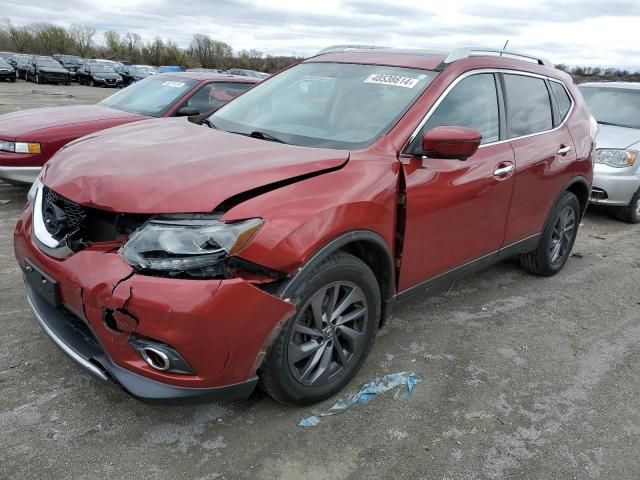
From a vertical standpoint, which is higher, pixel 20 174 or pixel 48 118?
pixel 48 118

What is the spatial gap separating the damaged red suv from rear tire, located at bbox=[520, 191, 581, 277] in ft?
2.59

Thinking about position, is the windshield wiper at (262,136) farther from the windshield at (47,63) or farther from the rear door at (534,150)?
the windshield at (47,63)

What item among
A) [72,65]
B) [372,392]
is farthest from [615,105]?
[72,65]

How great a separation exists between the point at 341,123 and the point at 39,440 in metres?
2.22

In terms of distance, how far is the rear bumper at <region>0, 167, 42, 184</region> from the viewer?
5.25m

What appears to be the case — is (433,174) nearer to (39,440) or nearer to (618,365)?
(618,365)

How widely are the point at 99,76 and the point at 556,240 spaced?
36.7m

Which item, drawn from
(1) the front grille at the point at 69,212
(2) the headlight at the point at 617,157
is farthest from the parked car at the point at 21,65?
(1) the front grille at the point at 69,212

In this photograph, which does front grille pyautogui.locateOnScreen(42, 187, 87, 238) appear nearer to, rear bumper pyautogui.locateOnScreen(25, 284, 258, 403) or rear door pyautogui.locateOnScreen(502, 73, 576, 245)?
rear bumper pyautogui.locateOnScreen(25, 284, 258, 403)

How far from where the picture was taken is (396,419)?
108 inches

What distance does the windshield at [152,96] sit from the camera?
6407mm

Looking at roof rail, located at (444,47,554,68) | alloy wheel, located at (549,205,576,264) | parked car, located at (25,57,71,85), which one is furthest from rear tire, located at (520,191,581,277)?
parked car, located at (25,57,71,85)

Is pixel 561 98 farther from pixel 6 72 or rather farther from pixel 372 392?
pixel 6 72

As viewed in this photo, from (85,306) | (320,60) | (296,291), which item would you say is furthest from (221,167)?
(320,60)
